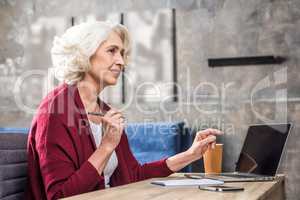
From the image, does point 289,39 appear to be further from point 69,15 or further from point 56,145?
point 56,145

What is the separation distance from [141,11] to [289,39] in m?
1.20

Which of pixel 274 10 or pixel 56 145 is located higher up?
pixel 274 10

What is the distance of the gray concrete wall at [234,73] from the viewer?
354 centimetres

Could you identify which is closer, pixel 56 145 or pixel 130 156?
pixel 56 145

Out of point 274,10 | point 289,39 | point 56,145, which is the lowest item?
point 56,145

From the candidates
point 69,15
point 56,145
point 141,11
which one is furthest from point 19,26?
point 56,145

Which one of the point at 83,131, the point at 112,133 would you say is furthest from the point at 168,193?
the point at 83,131

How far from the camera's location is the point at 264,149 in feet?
7.21

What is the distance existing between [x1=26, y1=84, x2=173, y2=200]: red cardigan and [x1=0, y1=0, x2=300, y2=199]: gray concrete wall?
6.43 ft

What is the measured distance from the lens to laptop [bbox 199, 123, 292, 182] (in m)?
2.08

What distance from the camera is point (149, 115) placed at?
387 centimetres

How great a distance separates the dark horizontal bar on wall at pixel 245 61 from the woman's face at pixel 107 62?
1738mm

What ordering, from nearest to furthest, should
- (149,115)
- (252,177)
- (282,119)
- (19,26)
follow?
(252,177) → (282,119) → (149,115) → (19,26)

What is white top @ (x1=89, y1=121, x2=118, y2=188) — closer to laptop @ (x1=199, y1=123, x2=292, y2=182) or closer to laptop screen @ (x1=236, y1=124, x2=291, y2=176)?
laptop @ (x1=199, y1=123, x2=292, y2=182)
